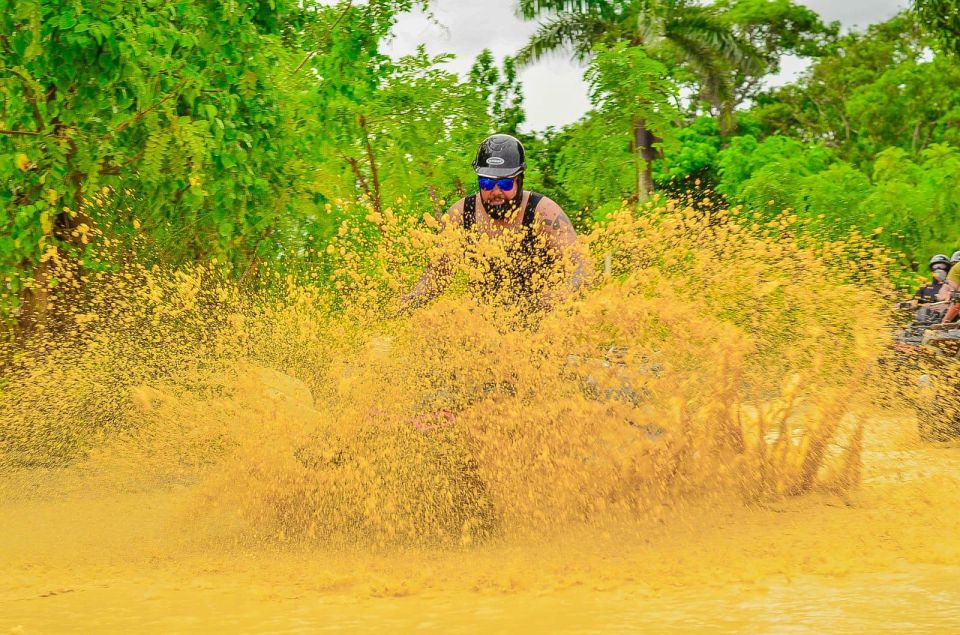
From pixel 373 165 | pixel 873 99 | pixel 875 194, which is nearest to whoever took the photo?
pixel 373 165

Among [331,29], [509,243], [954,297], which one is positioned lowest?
[954,297]

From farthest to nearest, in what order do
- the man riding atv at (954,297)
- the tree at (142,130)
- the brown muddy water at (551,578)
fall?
the man riding atv at (954,297) → the tree at (142,130) → the brown muddy water at (551,578)

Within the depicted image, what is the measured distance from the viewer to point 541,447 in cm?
571

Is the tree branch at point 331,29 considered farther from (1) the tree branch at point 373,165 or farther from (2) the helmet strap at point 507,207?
(1) the tree branch at point 373,165

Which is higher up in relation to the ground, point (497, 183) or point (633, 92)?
point (633, 92)

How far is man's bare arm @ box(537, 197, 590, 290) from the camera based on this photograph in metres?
6.02

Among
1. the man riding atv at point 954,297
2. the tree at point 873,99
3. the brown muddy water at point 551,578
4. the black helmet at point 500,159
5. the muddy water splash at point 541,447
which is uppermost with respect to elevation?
the tree at point 873,99

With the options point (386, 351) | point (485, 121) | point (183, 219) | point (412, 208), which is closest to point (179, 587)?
point (386, 351)

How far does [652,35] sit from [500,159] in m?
19.5

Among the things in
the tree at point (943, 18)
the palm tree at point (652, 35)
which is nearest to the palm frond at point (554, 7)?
the palm tree at point (652, 35)

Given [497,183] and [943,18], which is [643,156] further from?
[497,183]

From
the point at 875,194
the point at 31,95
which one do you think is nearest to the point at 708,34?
the point at 875,194

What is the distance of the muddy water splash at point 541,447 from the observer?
5207 millimetres

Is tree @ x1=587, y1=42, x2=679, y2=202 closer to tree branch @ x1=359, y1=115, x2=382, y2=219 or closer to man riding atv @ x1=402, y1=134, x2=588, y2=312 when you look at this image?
tree branch @ x1=359, y1=115, x2=382, y2=219
